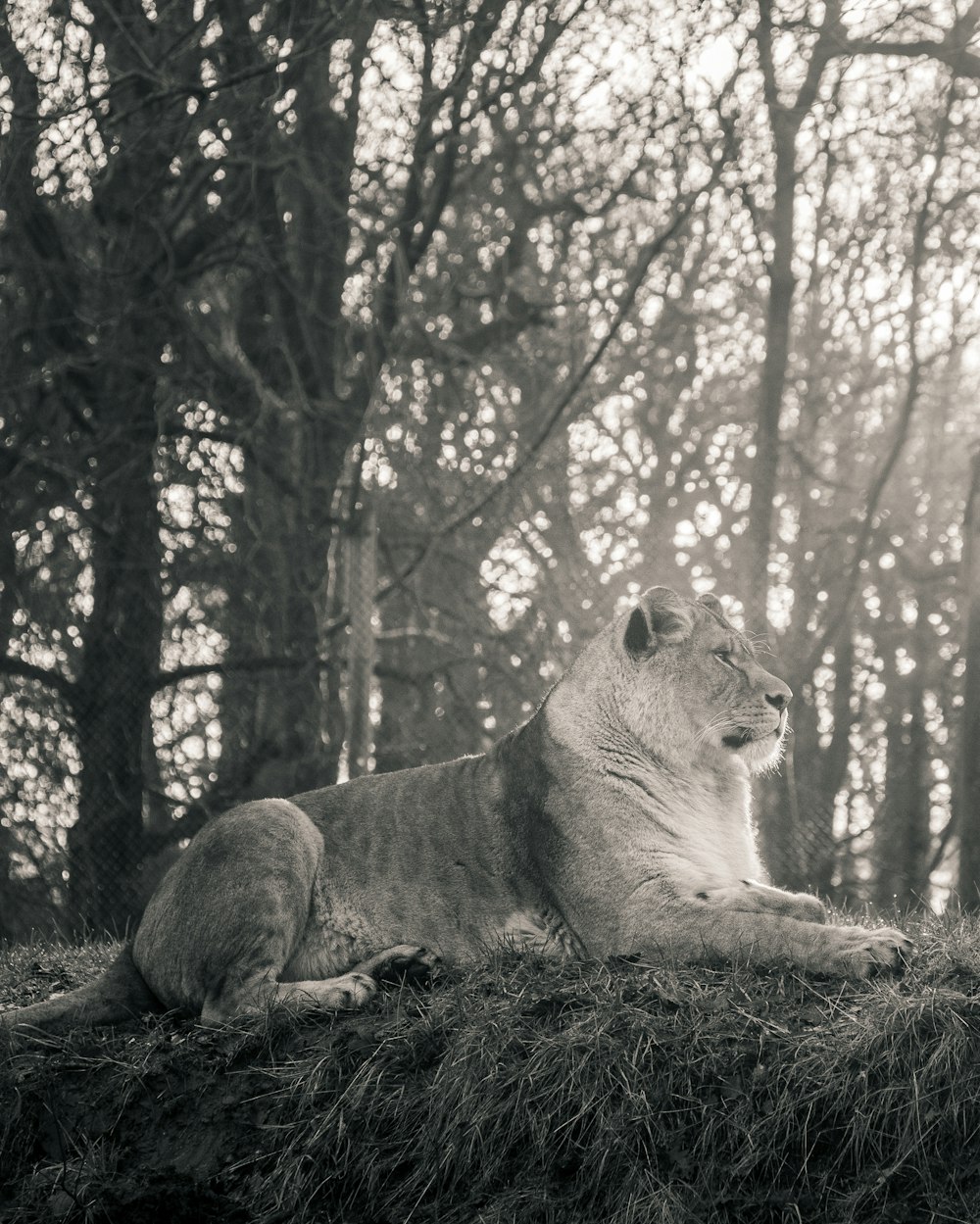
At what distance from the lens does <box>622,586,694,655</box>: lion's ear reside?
559 cm

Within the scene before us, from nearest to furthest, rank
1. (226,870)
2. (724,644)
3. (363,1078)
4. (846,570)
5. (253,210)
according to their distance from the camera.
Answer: (363,1078)
(226,870)
(724,644)
(253,210)
(846,570)

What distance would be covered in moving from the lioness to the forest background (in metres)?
3.20

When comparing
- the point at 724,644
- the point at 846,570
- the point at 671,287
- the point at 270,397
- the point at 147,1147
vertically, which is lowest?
the point at 147,1147

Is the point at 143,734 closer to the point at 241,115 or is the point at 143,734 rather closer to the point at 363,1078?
the point at 241,115

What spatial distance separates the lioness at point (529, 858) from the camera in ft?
16.0

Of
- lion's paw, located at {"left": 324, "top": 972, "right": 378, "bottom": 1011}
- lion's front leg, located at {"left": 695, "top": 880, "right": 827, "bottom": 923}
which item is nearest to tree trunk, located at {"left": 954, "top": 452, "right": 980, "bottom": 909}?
lion's front leg, located at {"left": 695, "top": 880, "right": 827, "bottom": 923}

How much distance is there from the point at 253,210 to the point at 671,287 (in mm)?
4894

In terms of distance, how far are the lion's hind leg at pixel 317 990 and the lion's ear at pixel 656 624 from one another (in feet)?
4.78

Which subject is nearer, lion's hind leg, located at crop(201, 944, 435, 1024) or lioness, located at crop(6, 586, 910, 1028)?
lion's hind leg, located at crop(201, 944, 435, 1024)

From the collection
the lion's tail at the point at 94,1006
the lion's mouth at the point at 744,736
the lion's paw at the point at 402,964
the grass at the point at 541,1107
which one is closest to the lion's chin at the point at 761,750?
the lion's mouth at the point at 744,736

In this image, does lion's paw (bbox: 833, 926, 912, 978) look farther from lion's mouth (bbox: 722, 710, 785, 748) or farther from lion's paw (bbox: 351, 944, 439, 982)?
lion's paw (bbox: 351, 944, 439, 982)

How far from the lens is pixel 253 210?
34.0ft

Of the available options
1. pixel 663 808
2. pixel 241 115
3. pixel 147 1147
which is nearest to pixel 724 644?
pixel 663 808

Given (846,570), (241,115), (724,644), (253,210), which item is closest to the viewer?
(724,644)
